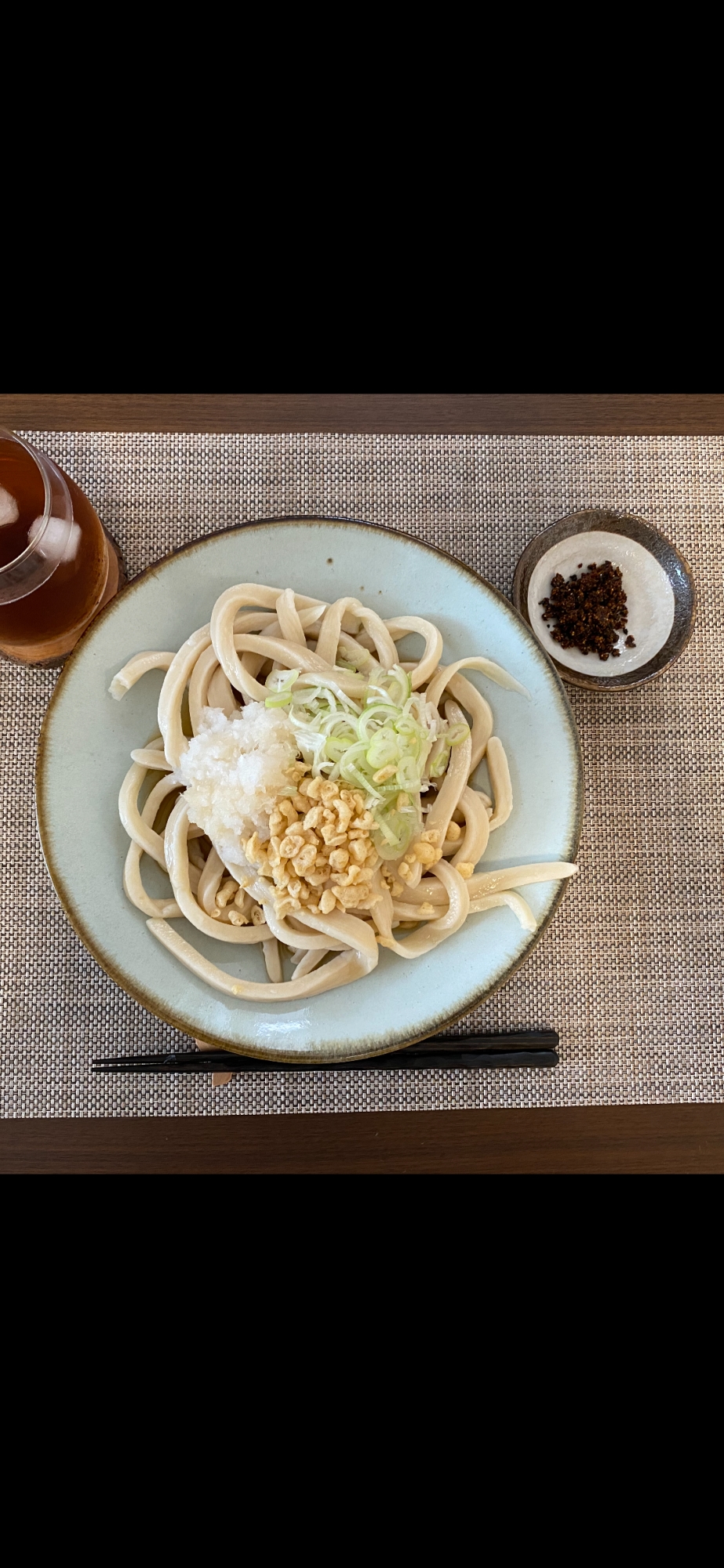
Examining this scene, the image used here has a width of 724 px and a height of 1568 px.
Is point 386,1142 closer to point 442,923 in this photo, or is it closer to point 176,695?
point 442,923

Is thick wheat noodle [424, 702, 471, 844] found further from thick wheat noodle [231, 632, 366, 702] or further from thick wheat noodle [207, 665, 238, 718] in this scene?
thick wheat noodle [207, 665, 238, 718]

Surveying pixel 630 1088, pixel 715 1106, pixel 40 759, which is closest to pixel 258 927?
pixel 40 759

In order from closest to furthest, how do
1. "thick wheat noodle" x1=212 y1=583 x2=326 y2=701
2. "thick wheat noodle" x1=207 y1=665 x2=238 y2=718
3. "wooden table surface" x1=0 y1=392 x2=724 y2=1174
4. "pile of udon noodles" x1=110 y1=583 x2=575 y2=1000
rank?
"pile of udon noodles" x1=110 y1=583 x2=575 y2=1000 → "thick wheat noodle" x1=212 y1=583 x2=326 y2=701 → "thick wheat noodle" x1=207 y1=665 x2=238 y2=718 → "wooden table surface" x1=0 y1=392 x2=724 y2=1174

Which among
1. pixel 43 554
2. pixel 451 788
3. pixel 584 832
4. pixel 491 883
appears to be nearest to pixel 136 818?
pixel 43 554

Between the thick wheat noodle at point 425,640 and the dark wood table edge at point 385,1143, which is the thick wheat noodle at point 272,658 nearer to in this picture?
the thick wheat noodle at point 425,640

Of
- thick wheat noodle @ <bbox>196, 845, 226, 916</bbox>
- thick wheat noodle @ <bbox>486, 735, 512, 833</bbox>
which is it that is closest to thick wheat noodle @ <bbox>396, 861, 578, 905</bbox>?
thick wheat noodle @ <bbox>486, 735, 512, 833</bbox>

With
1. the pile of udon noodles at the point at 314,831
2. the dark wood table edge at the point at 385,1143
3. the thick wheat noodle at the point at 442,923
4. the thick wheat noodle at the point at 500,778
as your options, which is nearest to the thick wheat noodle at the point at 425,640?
the pile of udon noodles at the point at 314,831
